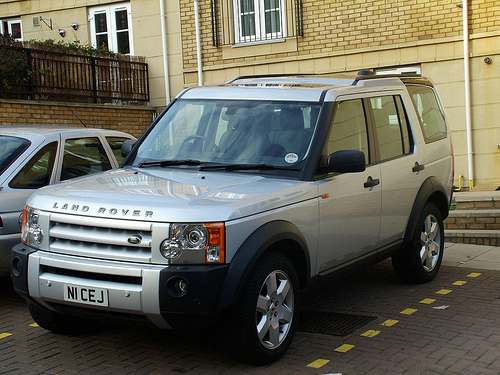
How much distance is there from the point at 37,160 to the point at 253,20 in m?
9.91

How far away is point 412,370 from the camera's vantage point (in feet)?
14.9

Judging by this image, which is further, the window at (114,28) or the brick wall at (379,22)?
the window at (114,28)

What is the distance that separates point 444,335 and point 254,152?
2.07m

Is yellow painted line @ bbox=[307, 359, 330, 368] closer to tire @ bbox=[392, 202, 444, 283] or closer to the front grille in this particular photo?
the front grille

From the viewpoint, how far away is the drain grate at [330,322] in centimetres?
548

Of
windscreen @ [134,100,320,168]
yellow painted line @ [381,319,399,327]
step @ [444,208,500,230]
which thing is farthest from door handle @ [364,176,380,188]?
step @ [444,208,500,230]

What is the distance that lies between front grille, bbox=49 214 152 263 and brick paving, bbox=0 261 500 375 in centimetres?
48

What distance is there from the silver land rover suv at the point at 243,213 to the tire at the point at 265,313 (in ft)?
0.03

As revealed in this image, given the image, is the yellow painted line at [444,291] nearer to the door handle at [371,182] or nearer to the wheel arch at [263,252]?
the door handle at [371,182]

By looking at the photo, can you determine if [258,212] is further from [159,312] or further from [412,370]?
[412,370]

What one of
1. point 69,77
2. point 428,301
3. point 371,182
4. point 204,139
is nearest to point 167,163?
point 204,139

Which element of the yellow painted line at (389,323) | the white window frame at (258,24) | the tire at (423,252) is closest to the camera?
the yellow painted line at (389,323)

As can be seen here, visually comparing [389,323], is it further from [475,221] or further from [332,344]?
[475,221]

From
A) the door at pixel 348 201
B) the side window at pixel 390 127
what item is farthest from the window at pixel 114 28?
the door at pixel 348 201
